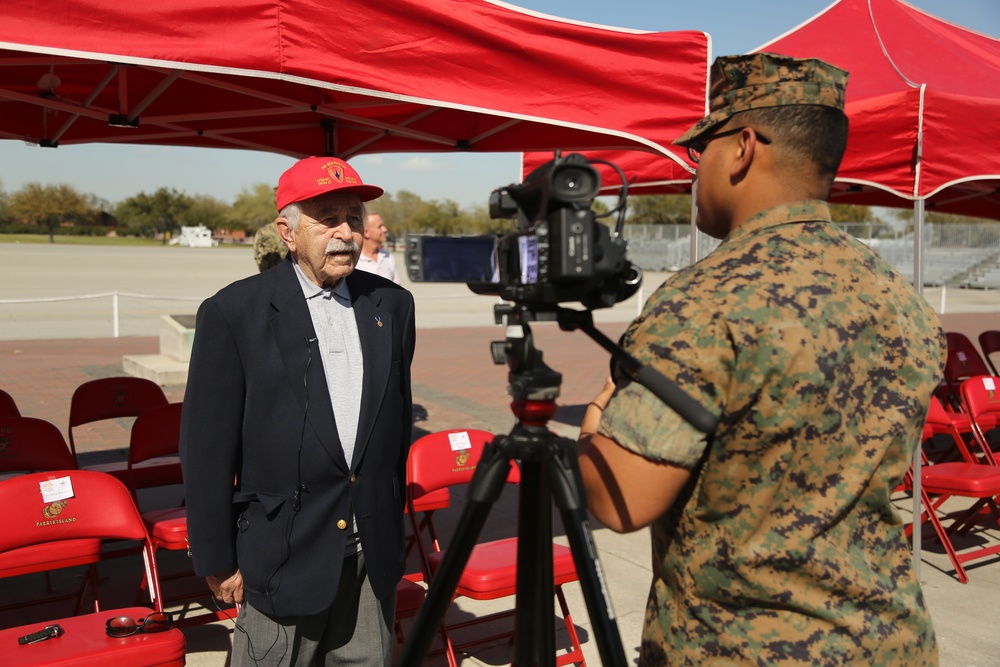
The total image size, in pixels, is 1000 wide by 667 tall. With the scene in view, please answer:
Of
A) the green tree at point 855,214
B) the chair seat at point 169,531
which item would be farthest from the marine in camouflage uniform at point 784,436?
the green tree at point 855,214

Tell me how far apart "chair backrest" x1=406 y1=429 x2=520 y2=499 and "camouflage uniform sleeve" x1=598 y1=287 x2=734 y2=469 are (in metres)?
2.54

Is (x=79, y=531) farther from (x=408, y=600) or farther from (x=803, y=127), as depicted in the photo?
(x=803, y=127)

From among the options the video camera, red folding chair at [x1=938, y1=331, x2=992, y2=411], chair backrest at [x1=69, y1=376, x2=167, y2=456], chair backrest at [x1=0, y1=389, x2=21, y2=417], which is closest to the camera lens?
the video camera

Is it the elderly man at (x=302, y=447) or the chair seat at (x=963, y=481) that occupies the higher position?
the elderly man at (x=302, y=447)

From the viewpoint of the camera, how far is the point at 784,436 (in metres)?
1.35

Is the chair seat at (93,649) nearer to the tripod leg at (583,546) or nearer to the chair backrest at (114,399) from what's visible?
the tripod leg at (583,546)

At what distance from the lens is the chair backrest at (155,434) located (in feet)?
14.1

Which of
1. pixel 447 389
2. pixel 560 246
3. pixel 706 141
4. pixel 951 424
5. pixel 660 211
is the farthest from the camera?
pixel 660 211

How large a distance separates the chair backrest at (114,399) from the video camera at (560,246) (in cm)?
414

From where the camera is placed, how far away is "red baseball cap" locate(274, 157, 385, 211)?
7.83ft

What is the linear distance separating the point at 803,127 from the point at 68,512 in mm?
3033

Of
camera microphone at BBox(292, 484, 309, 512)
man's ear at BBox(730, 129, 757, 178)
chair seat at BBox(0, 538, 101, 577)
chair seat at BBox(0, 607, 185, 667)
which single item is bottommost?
chair seat at BBox(0, 607, 185, 667)

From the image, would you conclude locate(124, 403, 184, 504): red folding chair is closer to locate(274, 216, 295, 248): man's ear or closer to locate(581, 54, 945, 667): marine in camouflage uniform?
locate(274, 216, 295, 248): man's ear

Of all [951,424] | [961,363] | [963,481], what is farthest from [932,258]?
[963,481]
